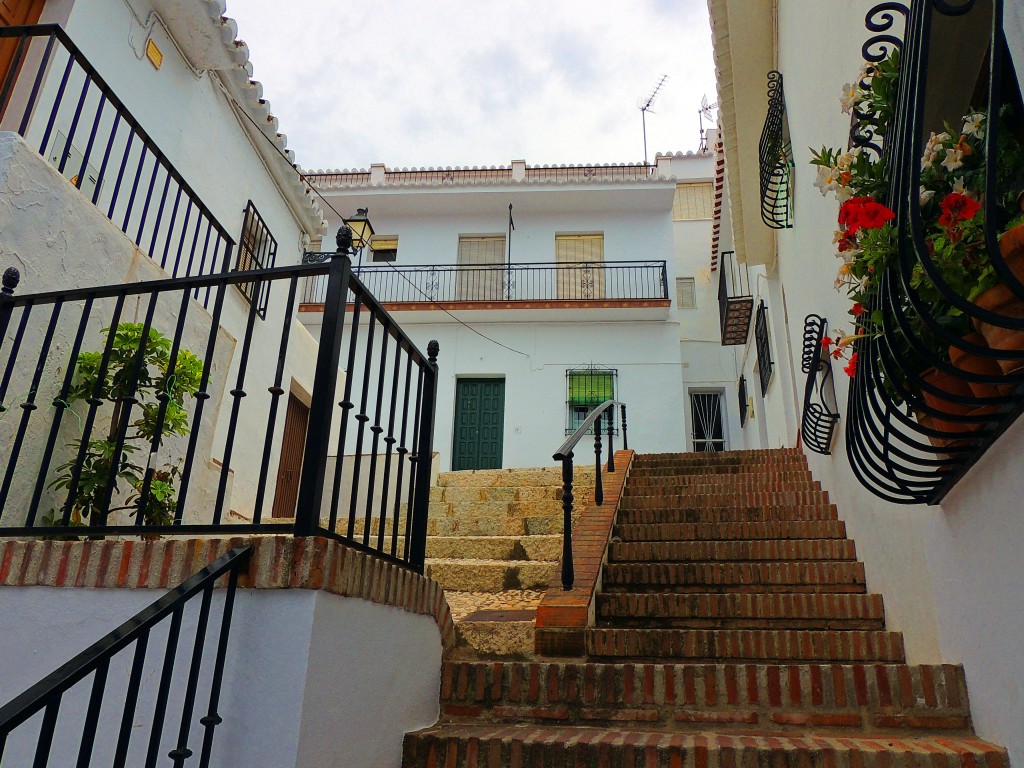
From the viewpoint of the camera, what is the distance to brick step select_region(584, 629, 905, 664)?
342cm

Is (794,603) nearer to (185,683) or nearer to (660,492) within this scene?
(660,492)

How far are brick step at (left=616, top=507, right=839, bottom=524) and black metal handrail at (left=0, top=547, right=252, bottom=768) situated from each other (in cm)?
399

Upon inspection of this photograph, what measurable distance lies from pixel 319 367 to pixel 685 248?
1593 cm

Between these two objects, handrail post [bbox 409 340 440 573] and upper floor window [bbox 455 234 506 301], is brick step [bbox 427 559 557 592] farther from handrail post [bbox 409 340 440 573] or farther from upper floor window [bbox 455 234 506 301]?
upper floor window [bbox 455 234 506 301]

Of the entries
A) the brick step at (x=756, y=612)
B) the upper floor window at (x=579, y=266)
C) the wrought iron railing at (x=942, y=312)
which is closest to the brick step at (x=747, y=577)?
the brick step at (x=756, y=612)

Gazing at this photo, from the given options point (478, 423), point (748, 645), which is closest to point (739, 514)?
point (748, 645)

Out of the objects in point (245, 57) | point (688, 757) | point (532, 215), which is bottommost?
point (688, 757)

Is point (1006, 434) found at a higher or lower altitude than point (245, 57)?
lower

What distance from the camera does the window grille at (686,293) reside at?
52.7 feet

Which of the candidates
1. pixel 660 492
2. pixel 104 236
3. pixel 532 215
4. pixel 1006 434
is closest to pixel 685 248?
pixel 532 215

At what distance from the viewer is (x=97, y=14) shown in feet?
18.5

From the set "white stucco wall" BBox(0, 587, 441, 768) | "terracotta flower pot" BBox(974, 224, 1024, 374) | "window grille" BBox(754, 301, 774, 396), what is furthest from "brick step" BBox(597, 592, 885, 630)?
"window grille" BBox(754, 301, 774, 396)

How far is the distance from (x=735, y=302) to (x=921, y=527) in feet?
28.2

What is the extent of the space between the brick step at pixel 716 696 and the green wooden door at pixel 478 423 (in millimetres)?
10267
